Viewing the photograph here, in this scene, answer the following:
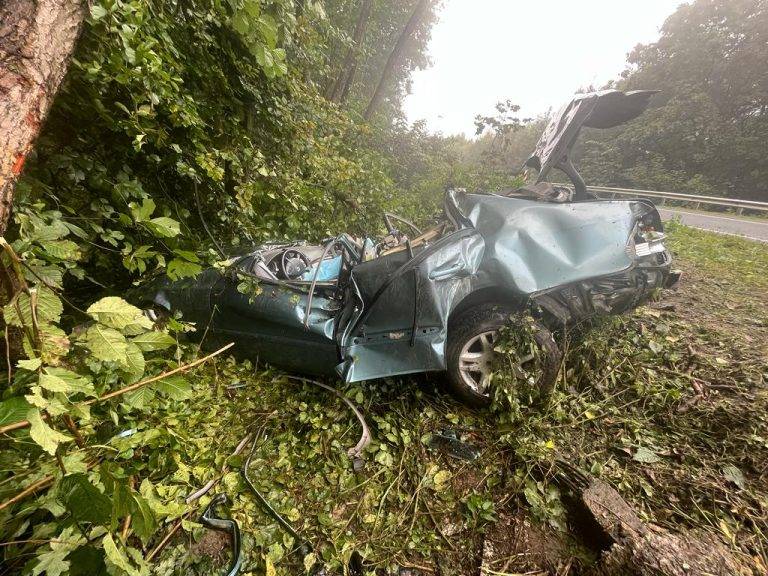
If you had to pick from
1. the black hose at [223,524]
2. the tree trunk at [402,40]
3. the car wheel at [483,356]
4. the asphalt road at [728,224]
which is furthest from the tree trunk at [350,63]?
the black hose at [223,524]

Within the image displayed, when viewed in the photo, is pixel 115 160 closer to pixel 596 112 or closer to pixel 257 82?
pixel 257 82

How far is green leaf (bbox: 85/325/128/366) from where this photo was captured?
90 cm

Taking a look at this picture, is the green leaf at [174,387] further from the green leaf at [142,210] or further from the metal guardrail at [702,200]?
the metal guardrail at [702,200]

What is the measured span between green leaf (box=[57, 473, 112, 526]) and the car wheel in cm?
201

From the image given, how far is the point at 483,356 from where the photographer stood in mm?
2426

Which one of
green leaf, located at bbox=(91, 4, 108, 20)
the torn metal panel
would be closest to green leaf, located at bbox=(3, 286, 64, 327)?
green leaf, located at bbox=(91, 4, 108, 20)

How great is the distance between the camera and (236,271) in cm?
253

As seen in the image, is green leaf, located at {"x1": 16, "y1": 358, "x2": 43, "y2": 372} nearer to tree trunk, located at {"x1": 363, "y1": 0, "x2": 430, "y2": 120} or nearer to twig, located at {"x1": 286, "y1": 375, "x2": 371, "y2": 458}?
twig, located at {"x1": 286, "y1": 375, "x2": 371, "y2": 458}

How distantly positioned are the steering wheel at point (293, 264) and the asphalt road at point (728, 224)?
27.0 ft

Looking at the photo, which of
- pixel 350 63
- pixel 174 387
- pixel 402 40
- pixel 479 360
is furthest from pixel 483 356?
pixel 402 40

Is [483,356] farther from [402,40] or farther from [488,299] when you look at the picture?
[402,40]

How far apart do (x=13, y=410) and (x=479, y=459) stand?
85.7 inches

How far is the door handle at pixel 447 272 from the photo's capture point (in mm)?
2266

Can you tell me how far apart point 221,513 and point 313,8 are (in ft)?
10.6
